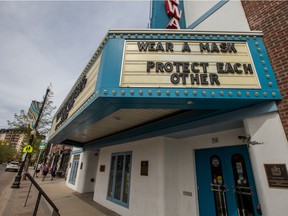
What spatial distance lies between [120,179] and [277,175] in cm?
629

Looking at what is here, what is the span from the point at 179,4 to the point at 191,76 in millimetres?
5750

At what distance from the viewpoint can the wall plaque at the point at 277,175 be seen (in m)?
2.82

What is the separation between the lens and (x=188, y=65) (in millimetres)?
3408

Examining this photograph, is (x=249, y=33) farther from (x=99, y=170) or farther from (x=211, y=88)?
(x=99, y=170)

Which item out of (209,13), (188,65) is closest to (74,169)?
(188,65)

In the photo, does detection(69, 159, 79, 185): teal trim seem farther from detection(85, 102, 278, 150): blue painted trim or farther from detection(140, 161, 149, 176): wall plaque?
detection(140, 161, 149, 176): wall plaque

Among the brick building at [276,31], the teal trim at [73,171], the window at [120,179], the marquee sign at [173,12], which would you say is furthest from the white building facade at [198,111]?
the teal trim at [73,171]

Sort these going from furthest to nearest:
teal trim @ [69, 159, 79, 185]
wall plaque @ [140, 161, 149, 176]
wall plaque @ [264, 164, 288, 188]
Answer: teal trim @ [69, 159, 79, 185] < wall plaque @ [140, 161, 149, 176] < wall plaque @ [264, 164, 288, 188]

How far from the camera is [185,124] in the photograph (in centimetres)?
459

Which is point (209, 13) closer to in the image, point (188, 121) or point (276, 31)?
point (276, 31)

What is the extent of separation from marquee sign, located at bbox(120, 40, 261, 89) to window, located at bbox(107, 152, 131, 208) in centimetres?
496

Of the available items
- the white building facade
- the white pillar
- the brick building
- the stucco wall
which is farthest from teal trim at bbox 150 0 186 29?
the white pillar

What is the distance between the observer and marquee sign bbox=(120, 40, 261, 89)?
10.7 ft

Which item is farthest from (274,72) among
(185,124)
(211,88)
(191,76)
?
(185,124)
